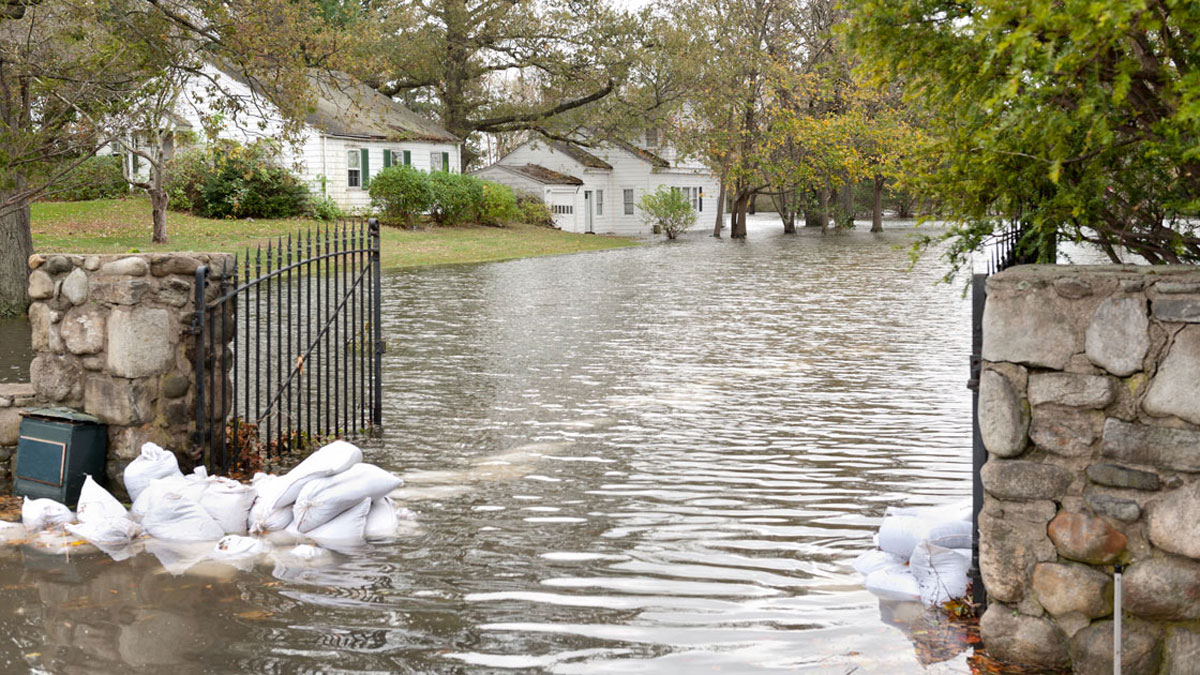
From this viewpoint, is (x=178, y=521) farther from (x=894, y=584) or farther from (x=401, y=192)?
(x=401, y=192)

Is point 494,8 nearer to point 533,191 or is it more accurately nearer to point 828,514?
point 533,191

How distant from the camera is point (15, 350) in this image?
14.7 metres

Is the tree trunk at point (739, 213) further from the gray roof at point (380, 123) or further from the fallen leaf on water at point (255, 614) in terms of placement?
the fallen leaf on water at point (255, 614)

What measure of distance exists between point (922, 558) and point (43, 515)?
5.01 meters

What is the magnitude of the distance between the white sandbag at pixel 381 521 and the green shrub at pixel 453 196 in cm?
3535

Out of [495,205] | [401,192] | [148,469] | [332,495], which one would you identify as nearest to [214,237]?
[401,192]

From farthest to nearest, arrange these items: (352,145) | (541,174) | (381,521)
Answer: (541,174) → (352,145) → (381,521)

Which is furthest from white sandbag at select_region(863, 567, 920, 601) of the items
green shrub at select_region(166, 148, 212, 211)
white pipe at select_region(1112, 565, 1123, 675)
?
green shrub at select_region(166, 148, 212, 211)

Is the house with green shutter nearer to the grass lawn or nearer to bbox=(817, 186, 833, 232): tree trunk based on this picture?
the grass lawn

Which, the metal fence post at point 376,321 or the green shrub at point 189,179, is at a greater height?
the green shrub at point 189,179

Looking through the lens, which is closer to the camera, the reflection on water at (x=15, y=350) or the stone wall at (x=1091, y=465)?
the stone wall at (x=1091, y=465)

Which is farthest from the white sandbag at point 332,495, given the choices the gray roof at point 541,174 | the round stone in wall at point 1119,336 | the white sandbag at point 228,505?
the gray roof at point 541,174

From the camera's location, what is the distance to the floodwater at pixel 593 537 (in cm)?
523

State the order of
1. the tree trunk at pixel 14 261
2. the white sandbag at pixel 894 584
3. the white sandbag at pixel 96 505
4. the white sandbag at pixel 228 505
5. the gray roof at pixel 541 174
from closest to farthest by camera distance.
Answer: the white sandbag at pixel 894 584 → the white sandbag at pixel 96 505 → the white sandbag at pixel 228 505 → the tree trunk at pixel 14 261 → the gray roof at pixel 541 174
